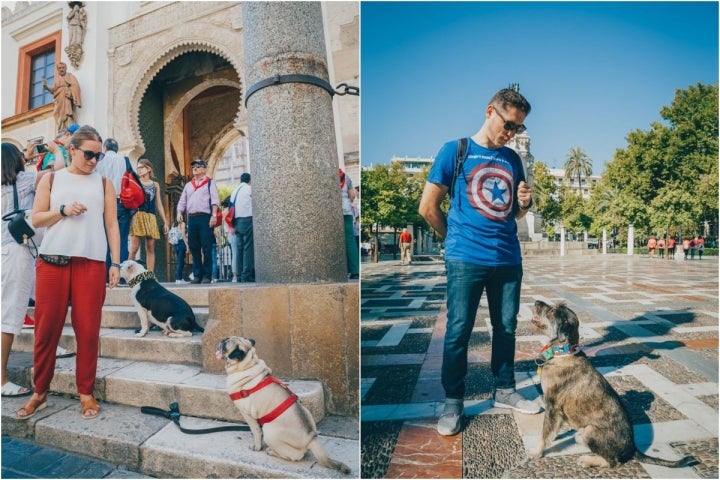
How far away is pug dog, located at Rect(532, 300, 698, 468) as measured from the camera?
155 centimetres

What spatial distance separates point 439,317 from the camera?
4383mm

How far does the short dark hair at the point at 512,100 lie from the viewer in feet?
5.99

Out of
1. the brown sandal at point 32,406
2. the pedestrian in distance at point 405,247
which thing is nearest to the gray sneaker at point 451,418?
the brown sandal at point 32,406

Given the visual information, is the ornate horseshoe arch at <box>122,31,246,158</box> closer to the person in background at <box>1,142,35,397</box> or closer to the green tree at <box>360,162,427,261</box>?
the green tree at <box>360,162,427,261</box>

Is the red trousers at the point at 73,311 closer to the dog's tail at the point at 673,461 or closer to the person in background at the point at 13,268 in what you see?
the person in background at the point at 13,268

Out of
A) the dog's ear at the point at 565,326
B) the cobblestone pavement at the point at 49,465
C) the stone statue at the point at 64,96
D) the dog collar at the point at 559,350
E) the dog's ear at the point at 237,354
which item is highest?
the stone statue at the point at 64,96

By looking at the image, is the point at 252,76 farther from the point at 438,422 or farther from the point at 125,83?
the point at 125,83

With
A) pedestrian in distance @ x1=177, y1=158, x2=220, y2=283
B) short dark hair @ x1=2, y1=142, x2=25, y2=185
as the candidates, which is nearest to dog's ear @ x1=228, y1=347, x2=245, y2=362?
short dark hair @ x1=2, y1=142, x2=25, y2=185

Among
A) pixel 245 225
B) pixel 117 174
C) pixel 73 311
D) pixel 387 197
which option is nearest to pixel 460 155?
pixel 73 311

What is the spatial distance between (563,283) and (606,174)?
85.8ft

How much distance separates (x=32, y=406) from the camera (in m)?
Result: 2.23

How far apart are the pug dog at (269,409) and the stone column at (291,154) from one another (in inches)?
23.6

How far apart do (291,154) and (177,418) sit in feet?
4.70

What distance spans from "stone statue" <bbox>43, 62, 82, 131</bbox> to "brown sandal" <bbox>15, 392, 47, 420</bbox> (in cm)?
686
